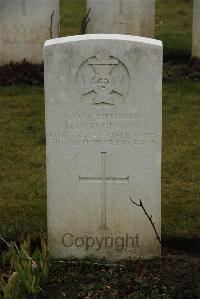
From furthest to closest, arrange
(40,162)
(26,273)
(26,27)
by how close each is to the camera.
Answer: (26,27) → (40,162) → (26,273)

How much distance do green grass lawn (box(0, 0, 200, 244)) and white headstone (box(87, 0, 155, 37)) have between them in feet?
2.40

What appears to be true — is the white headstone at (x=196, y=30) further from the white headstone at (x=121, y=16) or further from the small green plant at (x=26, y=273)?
the small green plant at (x=26, y=273)

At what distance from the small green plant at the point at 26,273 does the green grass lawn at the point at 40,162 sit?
76cm

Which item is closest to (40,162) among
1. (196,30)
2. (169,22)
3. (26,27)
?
(26,27)

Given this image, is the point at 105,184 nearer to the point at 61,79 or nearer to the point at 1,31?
the point at 61,79

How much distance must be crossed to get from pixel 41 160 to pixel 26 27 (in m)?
3.18

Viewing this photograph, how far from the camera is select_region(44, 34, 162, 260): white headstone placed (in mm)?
5203

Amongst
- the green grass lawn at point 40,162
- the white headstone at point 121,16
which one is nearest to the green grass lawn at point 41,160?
the green grass lawn at point 40,162

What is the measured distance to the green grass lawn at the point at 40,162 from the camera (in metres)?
6.21

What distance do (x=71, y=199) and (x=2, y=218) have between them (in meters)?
1.03

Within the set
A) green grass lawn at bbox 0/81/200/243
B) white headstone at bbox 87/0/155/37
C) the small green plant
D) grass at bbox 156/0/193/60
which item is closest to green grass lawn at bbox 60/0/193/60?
grass at bbox 156/0/193/60

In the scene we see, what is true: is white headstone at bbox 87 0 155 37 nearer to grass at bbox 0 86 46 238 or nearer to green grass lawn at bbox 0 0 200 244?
green grass lawn at bbox 0 0 200 244

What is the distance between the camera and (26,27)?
1032 centimetres

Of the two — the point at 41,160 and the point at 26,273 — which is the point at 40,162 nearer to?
the point at 41,160
